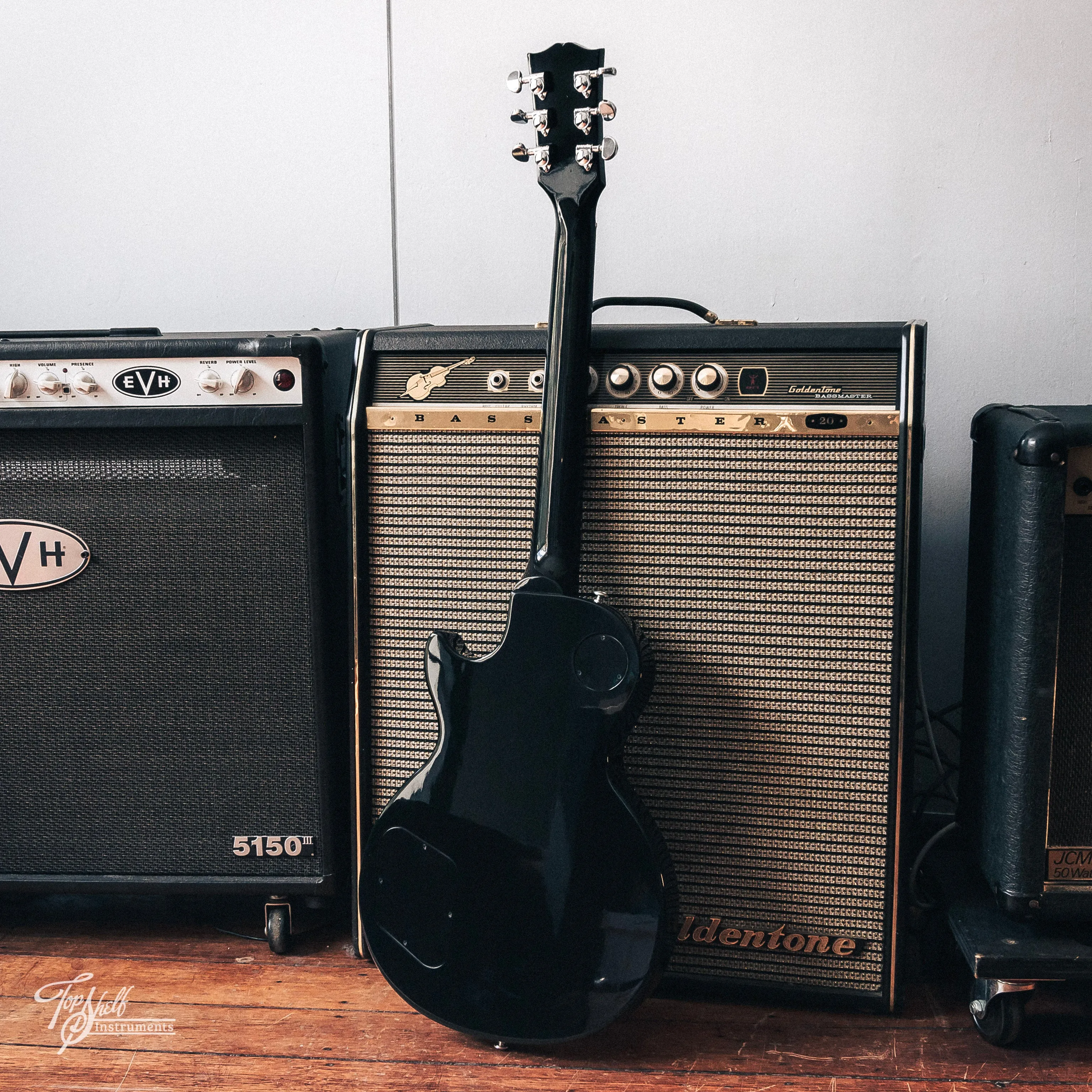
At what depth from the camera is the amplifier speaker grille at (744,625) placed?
89cm

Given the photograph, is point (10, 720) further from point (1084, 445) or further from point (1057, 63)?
point (1057, 63)

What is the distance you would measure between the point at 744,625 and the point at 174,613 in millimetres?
580

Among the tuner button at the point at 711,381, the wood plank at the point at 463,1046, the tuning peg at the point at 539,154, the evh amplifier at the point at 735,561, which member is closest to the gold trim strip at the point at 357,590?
the evh amplifier at the point at 735,561

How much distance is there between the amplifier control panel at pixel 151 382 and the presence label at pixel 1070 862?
812 mm

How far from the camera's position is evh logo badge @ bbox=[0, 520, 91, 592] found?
39.2 inches

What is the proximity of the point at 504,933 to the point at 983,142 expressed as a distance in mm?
1071

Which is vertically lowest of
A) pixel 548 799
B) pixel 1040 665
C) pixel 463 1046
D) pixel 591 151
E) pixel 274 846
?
pixel 463 1046

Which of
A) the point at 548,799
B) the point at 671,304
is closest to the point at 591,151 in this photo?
the point at 671,304

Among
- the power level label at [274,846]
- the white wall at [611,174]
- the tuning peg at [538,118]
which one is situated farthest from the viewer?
the white wall at [611,174]

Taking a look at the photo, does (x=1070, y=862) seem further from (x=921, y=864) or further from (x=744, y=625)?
(x=744, y=625)

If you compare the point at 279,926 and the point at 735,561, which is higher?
the point at 735,561

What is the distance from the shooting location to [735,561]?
2.98 ft

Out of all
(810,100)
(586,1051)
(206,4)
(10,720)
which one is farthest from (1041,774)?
(206,4)

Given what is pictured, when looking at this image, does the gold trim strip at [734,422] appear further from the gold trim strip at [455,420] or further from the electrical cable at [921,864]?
the electrical cable at [921,864]
